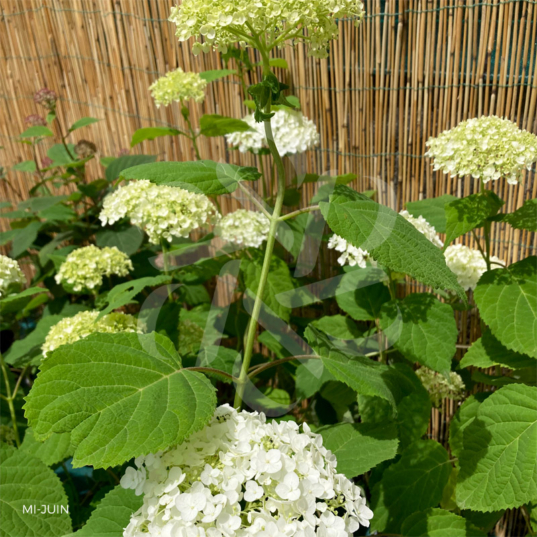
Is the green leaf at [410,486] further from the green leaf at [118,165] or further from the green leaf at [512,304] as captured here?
the green leaf at [118,165]

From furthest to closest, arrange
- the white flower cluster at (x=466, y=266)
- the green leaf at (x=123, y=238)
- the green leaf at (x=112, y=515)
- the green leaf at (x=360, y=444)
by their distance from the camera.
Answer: the green leaf at (x=123, y=238)
the white flower cluster at (x=466, y=266)
the green leaf at (x=360, y=444)
the green leaf at (x=112, y=515)

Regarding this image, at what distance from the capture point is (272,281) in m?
1.51

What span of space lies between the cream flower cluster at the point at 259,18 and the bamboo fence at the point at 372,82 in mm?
745

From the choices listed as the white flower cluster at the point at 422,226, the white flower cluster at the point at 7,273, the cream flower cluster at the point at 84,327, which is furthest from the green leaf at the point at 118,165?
the white flower cluster at the point at 422,226

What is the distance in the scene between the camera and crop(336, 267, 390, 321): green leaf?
4.58 ft

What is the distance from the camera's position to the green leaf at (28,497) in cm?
97

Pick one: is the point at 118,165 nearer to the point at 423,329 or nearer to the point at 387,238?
the point at 423,329

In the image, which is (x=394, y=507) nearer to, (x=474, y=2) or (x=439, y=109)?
(x=439, y=109)

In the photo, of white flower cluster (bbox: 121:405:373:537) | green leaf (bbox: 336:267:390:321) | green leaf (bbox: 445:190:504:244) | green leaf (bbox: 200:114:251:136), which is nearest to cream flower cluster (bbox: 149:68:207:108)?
green leaf (bbox: 200:114:251:136)

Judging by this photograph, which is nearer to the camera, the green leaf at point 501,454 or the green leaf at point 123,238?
the green leaf at point 501,454


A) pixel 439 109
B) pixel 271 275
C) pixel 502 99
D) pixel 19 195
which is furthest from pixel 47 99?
pixel 502 99

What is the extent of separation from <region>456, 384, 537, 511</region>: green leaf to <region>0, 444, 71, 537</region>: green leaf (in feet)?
2.69

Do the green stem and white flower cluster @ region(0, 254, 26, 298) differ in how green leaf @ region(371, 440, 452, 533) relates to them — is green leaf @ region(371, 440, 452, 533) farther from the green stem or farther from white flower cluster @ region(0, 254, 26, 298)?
white flower cluster @ region(0, 254, 26, 298)

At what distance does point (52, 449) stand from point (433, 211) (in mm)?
1156
